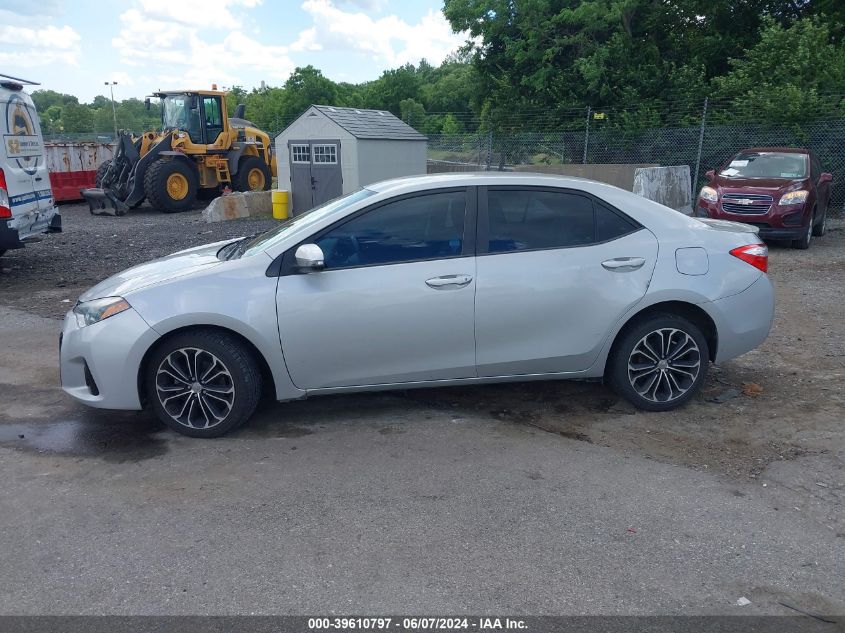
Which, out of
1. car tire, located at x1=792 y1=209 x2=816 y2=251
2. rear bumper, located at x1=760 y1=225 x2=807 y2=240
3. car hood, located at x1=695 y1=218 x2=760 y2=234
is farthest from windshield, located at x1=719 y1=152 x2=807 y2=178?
car hood, located at x1=695 y1=218 x2=760 y2=234

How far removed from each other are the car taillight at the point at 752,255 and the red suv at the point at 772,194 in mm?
7563

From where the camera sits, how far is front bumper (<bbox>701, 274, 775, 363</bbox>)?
16.4 ft

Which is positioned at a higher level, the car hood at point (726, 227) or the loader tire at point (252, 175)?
the car hood at point (726, 227)

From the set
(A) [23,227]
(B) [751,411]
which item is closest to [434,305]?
(B) [751,411]

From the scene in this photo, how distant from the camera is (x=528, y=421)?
197 inches

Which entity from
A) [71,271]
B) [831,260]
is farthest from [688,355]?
[71,271]

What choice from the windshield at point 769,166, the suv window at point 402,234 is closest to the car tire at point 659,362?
the suv window at point 402,234

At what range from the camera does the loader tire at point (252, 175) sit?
21734mm

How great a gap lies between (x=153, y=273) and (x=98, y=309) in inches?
17.5

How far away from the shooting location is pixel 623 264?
4863 mm

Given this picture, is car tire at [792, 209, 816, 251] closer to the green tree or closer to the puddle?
the green tree

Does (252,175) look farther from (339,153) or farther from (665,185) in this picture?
(665,185)

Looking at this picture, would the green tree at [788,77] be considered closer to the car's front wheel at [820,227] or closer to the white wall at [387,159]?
the car's front wheel at [820,227]

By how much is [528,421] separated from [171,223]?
47.9 ft
